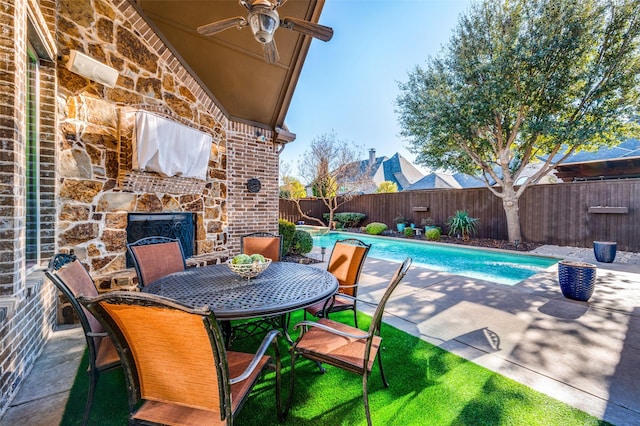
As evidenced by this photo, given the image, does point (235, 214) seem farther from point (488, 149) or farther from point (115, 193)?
point (488, 149)

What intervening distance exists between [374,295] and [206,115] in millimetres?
4159

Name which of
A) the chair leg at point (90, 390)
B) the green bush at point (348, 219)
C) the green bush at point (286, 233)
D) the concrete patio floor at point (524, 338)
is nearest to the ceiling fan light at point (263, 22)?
the chair leg at point (90, 390)

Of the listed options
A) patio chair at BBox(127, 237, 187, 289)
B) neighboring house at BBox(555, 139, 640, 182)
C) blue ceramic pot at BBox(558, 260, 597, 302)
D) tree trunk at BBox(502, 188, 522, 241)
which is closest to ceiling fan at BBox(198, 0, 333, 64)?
patio chair at BBox(127, 237, 187, 289)

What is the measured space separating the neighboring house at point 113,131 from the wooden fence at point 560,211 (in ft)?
29.5

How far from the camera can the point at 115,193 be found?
3.61m

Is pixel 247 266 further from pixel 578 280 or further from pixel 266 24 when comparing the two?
pixel 578 280

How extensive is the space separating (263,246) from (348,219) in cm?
1202

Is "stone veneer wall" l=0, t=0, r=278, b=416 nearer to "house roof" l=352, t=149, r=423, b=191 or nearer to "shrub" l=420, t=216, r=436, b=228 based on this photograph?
"shrub" l=420, t=216, r=436, b=228

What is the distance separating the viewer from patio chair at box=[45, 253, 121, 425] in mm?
1504

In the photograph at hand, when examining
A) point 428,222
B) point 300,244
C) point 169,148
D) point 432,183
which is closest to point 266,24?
point 169,148

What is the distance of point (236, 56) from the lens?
4.65 meters

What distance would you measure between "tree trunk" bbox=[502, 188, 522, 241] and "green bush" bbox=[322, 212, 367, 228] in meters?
7.07

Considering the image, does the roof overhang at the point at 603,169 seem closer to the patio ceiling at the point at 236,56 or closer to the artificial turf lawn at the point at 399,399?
the patio ceiling at the point at 236,56

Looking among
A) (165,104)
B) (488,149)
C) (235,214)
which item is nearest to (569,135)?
(488,149)
